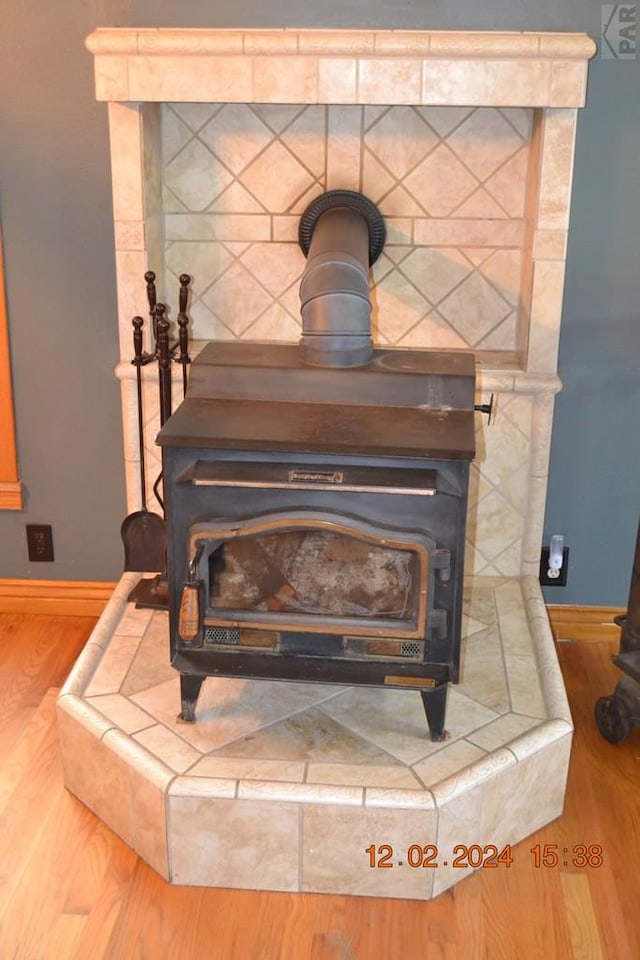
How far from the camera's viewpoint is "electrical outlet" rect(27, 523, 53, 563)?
10.5 ft

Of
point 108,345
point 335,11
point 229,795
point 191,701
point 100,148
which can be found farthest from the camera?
point 108,345

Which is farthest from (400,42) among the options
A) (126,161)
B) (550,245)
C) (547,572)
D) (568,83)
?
(547,572)

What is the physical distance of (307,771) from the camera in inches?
88.3

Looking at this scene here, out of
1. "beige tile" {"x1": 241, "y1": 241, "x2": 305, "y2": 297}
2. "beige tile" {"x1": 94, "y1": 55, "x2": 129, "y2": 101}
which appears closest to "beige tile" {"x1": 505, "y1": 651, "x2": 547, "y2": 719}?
"beige tile" {"x1": 241, "y1": 241, "x2": 305, "y2": 297}

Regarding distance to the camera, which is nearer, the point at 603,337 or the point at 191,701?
the point at 191,701

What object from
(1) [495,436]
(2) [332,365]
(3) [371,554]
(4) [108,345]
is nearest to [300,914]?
(3) [371,554]

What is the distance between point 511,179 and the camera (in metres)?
2.86

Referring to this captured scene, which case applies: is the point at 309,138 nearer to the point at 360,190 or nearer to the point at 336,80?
the point at 360,190

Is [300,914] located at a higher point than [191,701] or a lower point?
lower

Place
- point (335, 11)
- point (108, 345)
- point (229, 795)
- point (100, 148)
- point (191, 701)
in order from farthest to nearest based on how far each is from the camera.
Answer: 1. point (108, 345)
2. point (100, 148)
3. point (335, 11)
4. point (191, 701)
5. point (229, 795)

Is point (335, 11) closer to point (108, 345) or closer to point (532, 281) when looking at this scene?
point (532, 281)

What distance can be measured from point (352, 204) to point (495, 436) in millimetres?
742

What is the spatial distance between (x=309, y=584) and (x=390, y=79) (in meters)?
1.24

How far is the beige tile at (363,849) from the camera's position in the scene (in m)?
2.17
